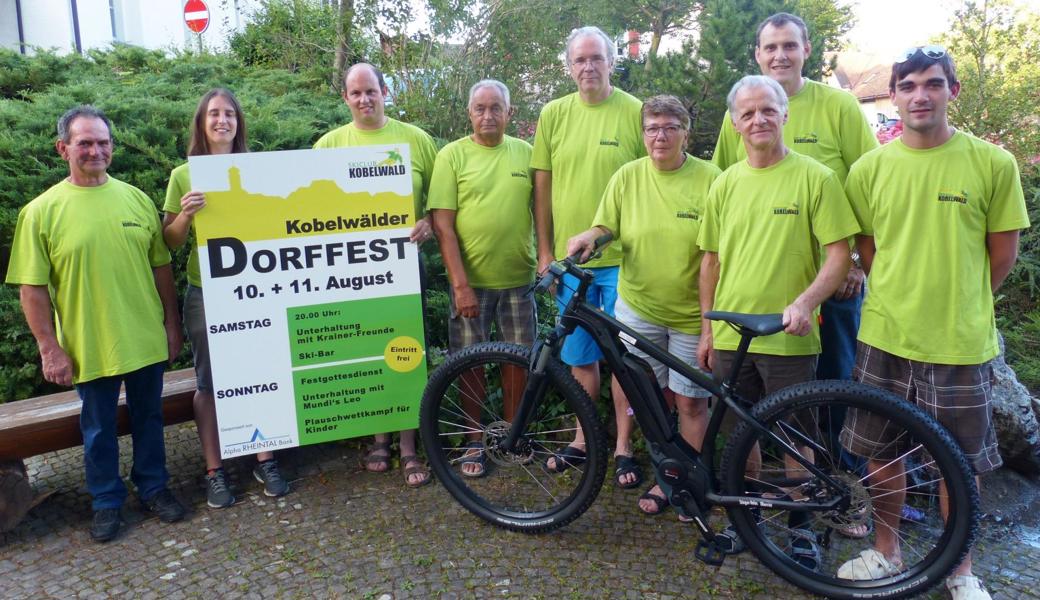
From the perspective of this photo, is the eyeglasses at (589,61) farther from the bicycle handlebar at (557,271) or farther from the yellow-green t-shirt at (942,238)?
the yellow-green t-shirt at (942,238)

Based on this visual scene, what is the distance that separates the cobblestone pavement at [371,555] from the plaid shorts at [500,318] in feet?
2.71

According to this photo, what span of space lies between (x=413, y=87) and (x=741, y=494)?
5814mm

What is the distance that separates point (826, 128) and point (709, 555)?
1.95 metres

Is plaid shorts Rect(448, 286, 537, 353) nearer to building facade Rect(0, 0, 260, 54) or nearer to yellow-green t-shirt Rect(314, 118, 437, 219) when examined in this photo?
yellow-green t-shirt Rect(314, 118, 437, 219)

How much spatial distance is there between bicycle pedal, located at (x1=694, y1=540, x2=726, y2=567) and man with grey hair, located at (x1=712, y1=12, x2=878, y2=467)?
67cm

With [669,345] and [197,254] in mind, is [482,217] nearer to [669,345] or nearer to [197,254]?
[669,345]

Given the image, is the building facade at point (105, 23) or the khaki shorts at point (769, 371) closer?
the khaki shorts at point (769, 371)

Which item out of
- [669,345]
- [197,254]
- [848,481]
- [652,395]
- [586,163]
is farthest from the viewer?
[586,163]

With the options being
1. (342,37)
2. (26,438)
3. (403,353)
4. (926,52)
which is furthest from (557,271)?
(342,37)

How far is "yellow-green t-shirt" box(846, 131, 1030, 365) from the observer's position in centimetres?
280

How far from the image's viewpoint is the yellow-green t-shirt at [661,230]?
3.54 metres

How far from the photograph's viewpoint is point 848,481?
309cm

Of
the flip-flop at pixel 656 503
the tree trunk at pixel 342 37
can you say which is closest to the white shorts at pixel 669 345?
the flip-flop at pixel 656 503

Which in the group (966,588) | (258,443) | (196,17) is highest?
(196,17)
